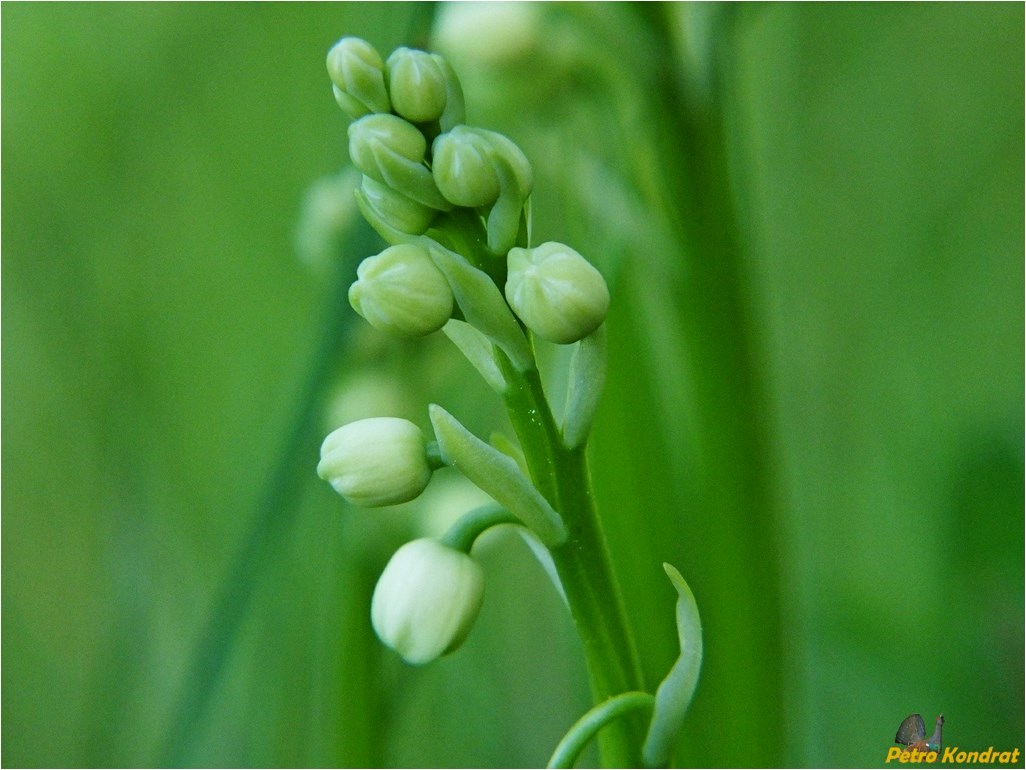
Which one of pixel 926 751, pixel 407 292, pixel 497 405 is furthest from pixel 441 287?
pixel 497 405

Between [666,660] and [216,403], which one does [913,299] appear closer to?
[666,660]

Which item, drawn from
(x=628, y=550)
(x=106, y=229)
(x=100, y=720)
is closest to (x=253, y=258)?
(x=106, y=229)

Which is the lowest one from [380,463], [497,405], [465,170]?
[497,405]

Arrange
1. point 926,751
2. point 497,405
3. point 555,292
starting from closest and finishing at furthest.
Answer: point 555,292 < point 926,751 < point 497,405

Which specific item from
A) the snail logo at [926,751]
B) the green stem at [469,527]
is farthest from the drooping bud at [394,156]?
the snail logo at [926,751]

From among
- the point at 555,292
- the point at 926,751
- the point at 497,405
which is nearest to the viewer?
the point at 555,292

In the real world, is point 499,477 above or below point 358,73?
below

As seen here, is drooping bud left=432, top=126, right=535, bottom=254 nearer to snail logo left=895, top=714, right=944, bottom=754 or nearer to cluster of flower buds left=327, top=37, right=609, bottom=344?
cluster of flower buds left=327, top=37, right=609, bottom=344

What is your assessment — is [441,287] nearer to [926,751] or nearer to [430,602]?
[430,602]
